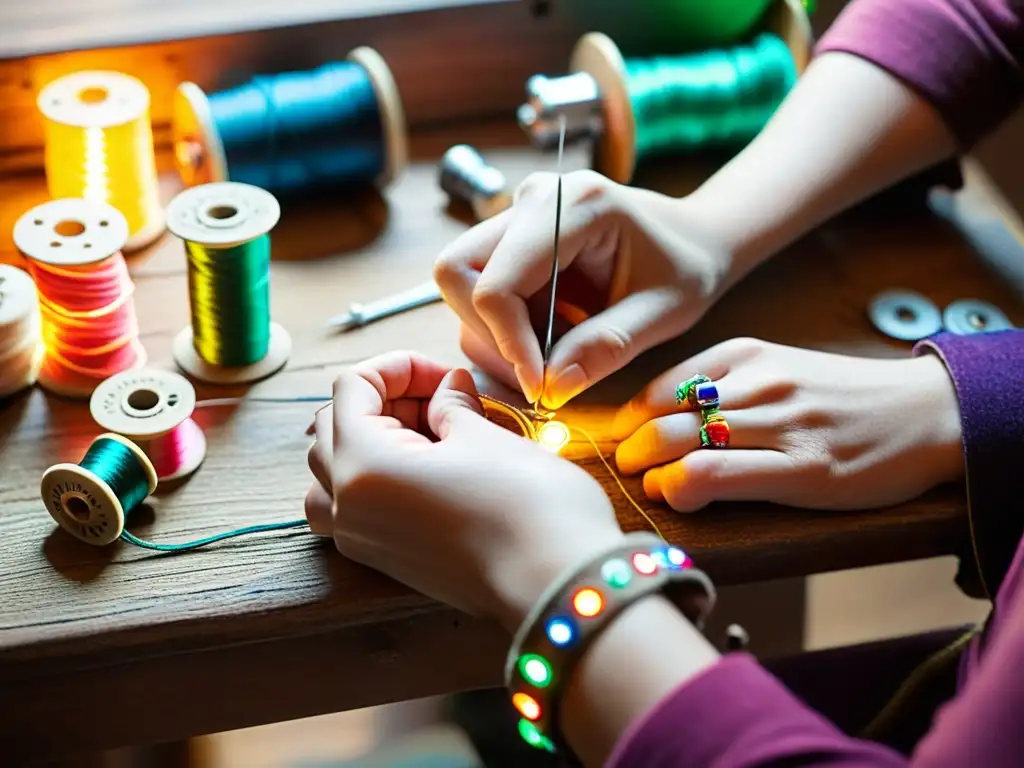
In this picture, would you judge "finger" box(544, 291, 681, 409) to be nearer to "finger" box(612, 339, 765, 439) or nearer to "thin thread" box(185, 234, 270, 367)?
"finger" box(612, 339, 765, 439)

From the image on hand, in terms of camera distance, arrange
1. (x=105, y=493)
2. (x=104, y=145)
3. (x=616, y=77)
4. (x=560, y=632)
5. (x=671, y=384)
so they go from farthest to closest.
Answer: (x=616, y=77), (x=104, y=145), (x=671, y=384), (x=105, y=493), (x=560, y=632)

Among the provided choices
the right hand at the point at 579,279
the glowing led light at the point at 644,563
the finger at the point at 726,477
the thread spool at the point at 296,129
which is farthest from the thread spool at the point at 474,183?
the glowing led light at the point at 644,563

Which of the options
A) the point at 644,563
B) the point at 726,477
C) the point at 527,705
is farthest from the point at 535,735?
the point at 726,477

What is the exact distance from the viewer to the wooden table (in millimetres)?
854

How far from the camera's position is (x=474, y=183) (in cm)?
121

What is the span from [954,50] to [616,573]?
2.17ft

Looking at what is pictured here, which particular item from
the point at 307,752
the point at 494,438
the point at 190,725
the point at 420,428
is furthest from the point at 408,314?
the point at 307,752

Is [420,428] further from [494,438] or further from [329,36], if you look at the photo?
[329,36]

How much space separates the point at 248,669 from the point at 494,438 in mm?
262

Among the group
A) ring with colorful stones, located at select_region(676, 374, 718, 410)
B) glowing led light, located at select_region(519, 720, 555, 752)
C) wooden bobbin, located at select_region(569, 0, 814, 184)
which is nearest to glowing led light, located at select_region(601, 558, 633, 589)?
glowing led light, located at select_region(519, 720, 555, 752)

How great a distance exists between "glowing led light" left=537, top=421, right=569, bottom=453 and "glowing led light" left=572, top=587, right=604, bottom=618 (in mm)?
230

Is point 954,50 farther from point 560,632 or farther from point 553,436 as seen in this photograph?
point 560,632

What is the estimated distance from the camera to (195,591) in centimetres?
86

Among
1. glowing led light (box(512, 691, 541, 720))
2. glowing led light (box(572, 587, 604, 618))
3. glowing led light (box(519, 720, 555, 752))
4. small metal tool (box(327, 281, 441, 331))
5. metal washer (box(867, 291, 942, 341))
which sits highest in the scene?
glowing led light (box(572, 587, 604, 618))
